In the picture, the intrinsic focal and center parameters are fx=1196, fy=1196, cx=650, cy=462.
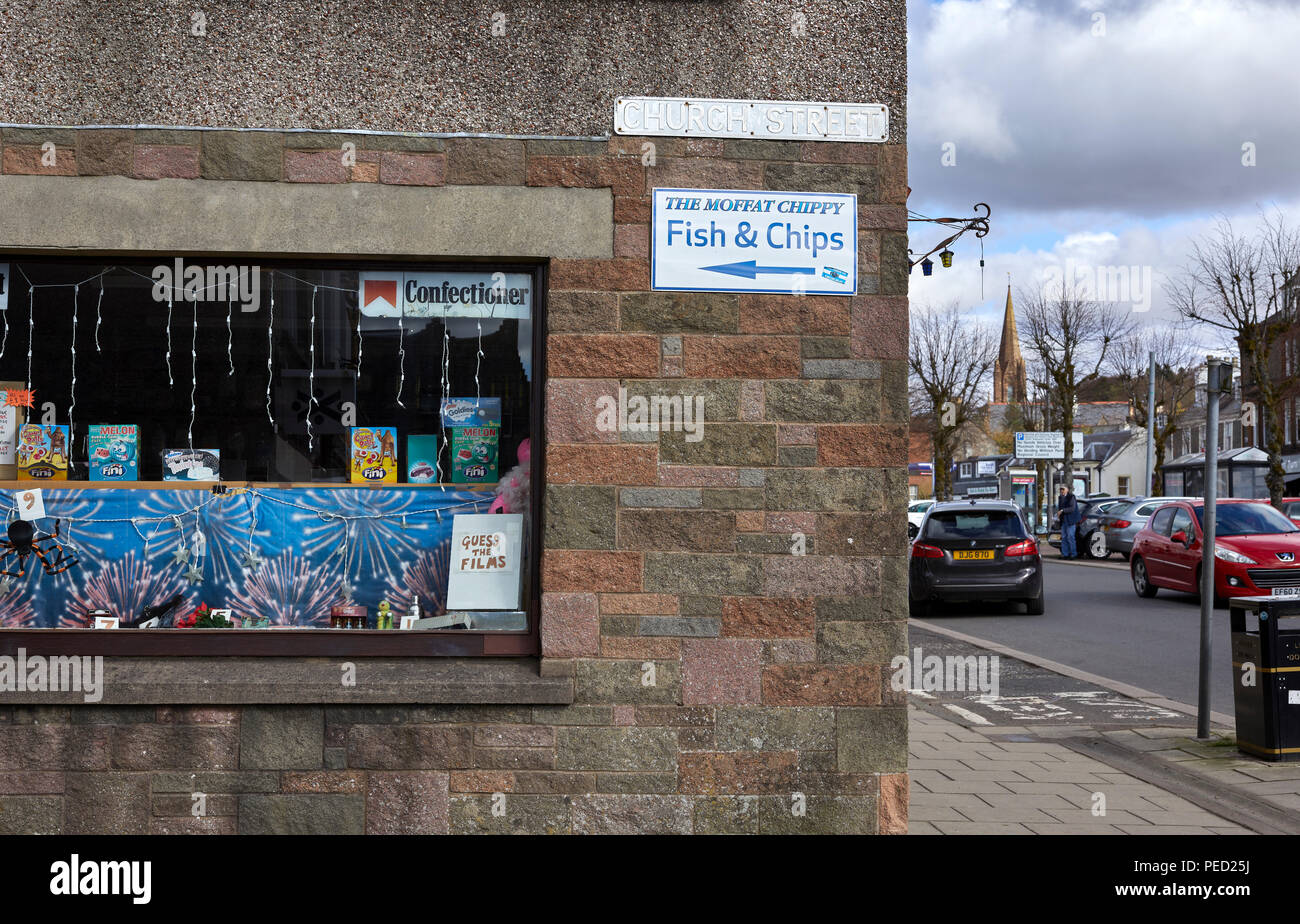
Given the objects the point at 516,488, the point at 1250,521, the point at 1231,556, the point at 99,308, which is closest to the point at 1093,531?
the point at 1250,521

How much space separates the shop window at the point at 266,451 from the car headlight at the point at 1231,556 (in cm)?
1242

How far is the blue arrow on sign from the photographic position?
5328 millimetres

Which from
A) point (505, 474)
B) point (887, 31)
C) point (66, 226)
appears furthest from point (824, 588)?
point (66, 226)

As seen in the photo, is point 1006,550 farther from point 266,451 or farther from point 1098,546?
point 1098,546

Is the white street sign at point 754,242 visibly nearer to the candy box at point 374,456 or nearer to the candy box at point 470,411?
the candy box at point 470,411

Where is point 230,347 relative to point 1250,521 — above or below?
above

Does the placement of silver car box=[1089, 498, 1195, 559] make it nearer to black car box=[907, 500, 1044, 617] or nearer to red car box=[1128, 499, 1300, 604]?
red car box=[1128, 499, 1300, 604]

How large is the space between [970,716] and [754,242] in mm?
5311

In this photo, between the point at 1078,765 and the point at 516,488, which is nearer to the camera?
the point at 516,488

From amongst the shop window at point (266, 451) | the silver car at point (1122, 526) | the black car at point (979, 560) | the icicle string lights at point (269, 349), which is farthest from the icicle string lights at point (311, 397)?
the silver car at point (1122, 526)

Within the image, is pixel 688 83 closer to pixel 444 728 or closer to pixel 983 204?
pixel 444 728

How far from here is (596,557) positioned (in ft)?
17.2

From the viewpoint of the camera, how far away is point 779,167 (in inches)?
211

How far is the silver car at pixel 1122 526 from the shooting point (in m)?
28.1
